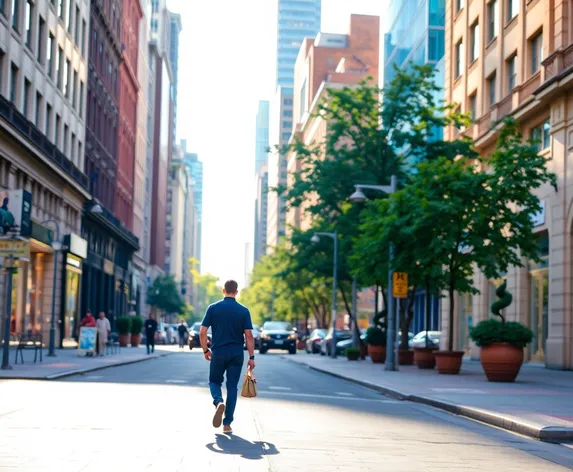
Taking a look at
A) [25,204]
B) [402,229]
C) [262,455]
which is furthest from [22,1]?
[262,455]

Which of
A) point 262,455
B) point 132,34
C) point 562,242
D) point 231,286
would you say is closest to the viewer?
point 262,455

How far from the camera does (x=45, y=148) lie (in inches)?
1665

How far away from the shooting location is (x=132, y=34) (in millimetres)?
79688

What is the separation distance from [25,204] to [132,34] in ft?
146

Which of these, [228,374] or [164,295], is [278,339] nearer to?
[228,374]

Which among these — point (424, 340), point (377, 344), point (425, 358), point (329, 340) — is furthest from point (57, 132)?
point (425, 358)

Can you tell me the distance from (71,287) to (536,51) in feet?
86.0

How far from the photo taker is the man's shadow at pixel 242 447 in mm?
10051

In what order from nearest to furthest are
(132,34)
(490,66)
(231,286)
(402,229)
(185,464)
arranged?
1. (185,464)
2. (231,286)
3. (402,229)
4. (490,66)
5. (132,34)

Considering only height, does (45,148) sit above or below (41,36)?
below

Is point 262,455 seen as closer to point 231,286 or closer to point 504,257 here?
point 231,286

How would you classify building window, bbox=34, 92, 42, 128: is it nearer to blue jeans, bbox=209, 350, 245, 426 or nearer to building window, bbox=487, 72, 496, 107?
building window, bbox=487, 72, 496, 107

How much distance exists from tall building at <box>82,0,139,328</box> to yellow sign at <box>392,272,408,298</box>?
26.7m

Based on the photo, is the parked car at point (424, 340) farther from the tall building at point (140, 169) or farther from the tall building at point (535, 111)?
the tall building at point (140, 169)
